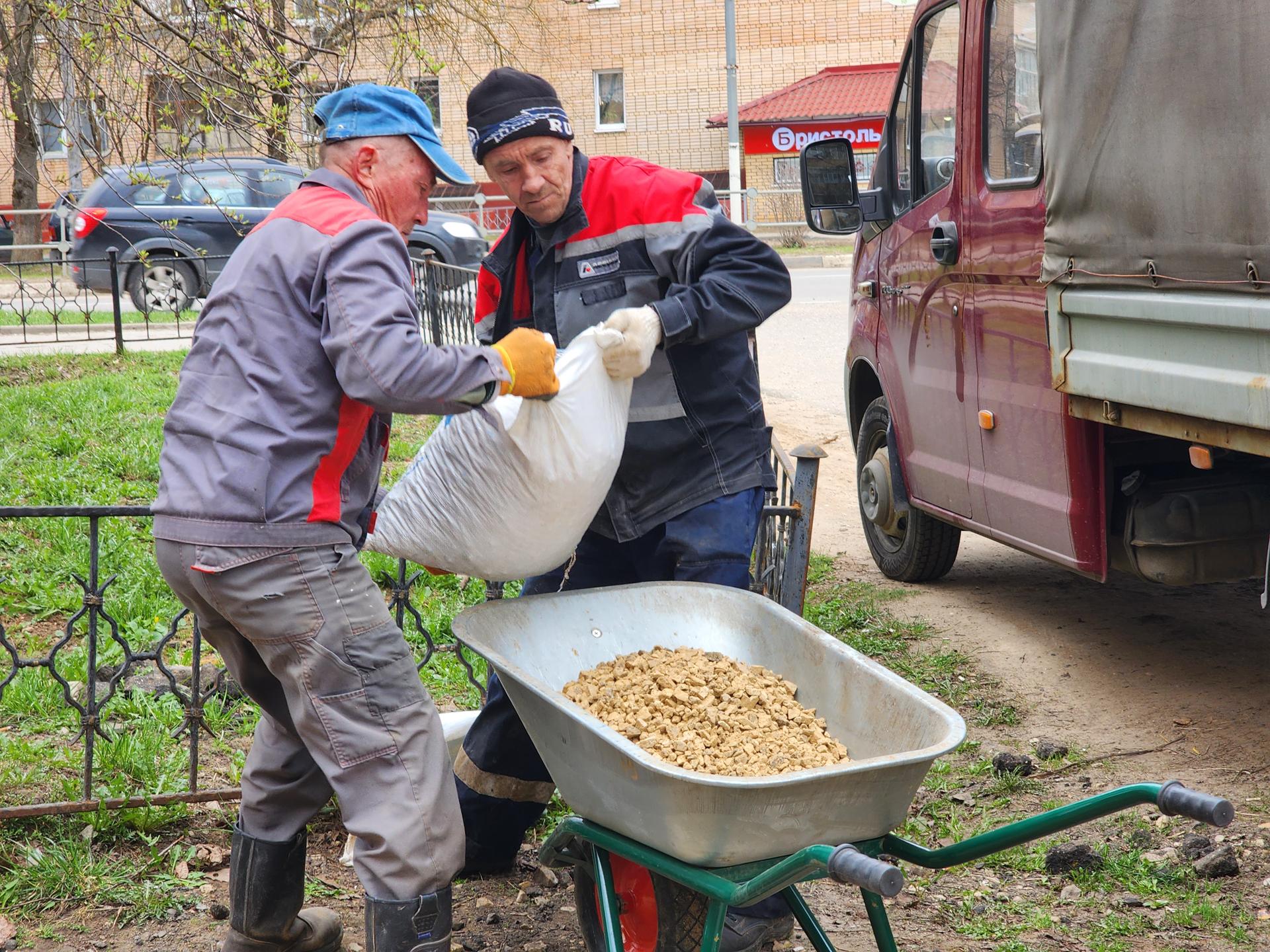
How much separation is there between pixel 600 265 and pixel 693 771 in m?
1.30

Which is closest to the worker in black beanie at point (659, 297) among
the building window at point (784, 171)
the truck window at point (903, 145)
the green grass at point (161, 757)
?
the green grass at point (161, 757)

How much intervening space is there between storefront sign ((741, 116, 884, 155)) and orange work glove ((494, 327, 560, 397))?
87.7 feet

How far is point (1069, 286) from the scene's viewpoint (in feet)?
12.0

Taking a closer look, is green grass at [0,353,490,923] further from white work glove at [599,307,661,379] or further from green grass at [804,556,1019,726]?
white work glove at [599,307,661,379]

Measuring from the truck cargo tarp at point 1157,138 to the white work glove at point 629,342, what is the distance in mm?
1442

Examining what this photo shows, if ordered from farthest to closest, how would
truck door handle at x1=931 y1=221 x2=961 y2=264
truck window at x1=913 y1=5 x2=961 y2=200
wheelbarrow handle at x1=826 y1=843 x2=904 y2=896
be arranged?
truck window at x1=913 y1=5 x2=961 y2=200
truck door handle at x1=931 y1=221 x2=961 y2=264
wheelbarrow handle at x1=826 y1=843 x2=904 y2=896

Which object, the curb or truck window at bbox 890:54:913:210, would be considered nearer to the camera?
truck window at bbox 890:54:913:210

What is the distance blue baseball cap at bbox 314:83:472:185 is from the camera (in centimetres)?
237

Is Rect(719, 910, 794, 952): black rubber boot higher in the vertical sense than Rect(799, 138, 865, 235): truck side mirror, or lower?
lower

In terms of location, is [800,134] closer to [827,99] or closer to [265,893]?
[827,99]

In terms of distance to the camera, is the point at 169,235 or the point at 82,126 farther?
the point at 169,235

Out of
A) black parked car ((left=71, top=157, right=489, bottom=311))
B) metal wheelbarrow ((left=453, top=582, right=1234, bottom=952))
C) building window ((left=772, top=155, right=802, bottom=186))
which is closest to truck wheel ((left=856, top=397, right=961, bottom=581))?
metal wheelbarrow ((left=453, top=582, right=1234, bottom=952))

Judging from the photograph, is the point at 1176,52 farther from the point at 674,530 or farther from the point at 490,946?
the point at 490,946

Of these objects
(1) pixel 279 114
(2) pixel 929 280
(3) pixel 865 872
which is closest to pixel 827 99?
(1) pixel 279 114
